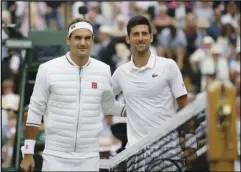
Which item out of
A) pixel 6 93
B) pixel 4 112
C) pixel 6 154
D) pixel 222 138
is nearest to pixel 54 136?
pixel 222 138

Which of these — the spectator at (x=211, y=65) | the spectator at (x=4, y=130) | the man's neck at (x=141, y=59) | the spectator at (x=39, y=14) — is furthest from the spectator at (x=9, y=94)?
the man's neck at (x=141, y=59)

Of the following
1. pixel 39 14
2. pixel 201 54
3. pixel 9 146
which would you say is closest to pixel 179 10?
pixel 201 54

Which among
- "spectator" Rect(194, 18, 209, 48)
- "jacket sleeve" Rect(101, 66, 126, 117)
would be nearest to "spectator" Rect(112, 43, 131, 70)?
"spectator" Rect(194, 18, 209, 48)

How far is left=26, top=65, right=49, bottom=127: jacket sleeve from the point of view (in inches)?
352

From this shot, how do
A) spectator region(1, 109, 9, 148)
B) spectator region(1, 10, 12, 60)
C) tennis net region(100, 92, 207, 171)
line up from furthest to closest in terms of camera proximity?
spectator region(1, 109, 9, 148) → spectator region(1, 10, 12, 60) → tennis net region(100, 92, 207, 171)

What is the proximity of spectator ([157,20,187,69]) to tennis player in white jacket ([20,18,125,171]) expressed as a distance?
34.1ft

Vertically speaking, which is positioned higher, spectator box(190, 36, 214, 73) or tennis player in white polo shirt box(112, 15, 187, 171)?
spectator box(190, 36, 214, 73)

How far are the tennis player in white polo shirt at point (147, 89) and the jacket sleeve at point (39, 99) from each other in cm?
120

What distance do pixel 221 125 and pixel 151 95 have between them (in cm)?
345

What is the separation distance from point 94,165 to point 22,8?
10165 millimetres

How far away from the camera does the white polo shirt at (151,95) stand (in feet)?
32.5

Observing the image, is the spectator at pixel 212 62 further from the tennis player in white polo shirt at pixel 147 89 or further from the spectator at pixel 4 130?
the tennis player in white polo shirt at pixel 147 89

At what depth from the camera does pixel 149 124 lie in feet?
32.5

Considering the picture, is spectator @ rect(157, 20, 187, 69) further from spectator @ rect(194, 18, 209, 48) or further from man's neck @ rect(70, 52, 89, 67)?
man's neck @ rect(70, 52, 89, 67)
